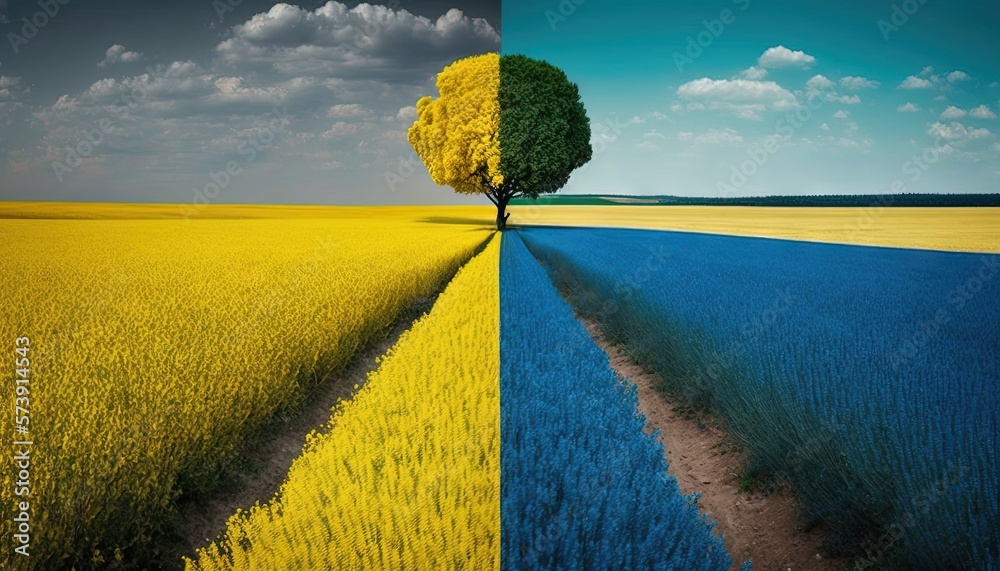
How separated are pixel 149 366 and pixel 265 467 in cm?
120

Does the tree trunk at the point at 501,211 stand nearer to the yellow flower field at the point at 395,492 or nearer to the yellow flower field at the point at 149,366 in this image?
the yellow flower field at the point at 149,366

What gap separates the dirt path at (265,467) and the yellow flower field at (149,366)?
0.16 meters

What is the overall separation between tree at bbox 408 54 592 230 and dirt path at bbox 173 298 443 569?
24735mm

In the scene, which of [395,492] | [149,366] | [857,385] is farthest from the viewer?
[149,366]

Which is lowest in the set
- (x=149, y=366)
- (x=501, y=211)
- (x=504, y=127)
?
(x=149, y=366)

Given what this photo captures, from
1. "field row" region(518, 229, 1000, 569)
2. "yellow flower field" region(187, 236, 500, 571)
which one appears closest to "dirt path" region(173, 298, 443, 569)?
"yellow flower field" region(187, 236, 500, 571)

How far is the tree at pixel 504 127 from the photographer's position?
3100 centimetres

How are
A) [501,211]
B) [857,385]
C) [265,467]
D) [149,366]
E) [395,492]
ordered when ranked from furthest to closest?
[501,211], [149,366], [265,467], [857,385], [395,492]

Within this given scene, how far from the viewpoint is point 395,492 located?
263cm

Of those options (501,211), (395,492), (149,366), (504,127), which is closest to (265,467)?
(149,366)

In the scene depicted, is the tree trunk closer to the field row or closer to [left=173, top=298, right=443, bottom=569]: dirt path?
the field row

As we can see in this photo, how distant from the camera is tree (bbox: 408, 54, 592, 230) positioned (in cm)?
3100

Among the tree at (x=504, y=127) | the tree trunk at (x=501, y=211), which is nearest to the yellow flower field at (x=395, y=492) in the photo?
the tree at (x=504, y=127)

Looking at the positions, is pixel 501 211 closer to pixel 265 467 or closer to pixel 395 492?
pixel 265 467
